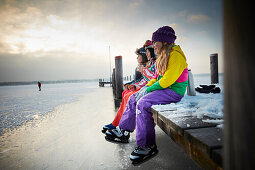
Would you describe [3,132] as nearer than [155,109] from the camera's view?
No

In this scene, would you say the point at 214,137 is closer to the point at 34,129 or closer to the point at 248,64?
the point at 248,64

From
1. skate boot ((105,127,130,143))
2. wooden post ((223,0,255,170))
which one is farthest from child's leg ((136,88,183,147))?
wooden post ((223,0,255,170))

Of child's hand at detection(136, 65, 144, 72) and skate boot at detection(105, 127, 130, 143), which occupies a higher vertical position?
child's hand at detection(136, 65, 144, 72)

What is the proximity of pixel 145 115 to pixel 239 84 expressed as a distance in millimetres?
1474

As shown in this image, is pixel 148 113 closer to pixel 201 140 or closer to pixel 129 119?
pixel 129 119

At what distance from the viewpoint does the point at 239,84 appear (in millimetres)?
355

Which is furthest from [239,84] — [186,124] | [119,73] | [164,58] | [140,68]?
[119,73]

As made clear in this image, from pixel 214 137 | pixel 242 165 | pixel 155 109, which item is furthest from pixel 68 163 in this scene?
pixel 242 165

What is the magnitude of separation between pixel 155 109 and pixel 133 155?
0.59 m

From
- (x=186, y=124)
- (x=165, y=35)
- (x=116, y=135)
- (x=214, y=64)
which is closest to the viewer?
(x=186, y=124)

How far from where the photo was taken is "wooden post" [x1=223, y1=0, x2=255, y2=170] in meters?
0.33

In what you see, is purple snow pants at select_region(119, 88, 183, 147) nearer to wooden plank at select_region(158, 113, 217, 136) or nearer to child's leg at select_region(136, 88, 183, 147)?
child's leg at select_region(136, 88, 183, 147)

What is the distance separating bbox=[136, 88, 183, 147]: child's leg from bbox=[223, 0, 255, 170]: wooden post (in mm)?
1288

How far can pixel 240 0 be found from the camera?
334 mm
